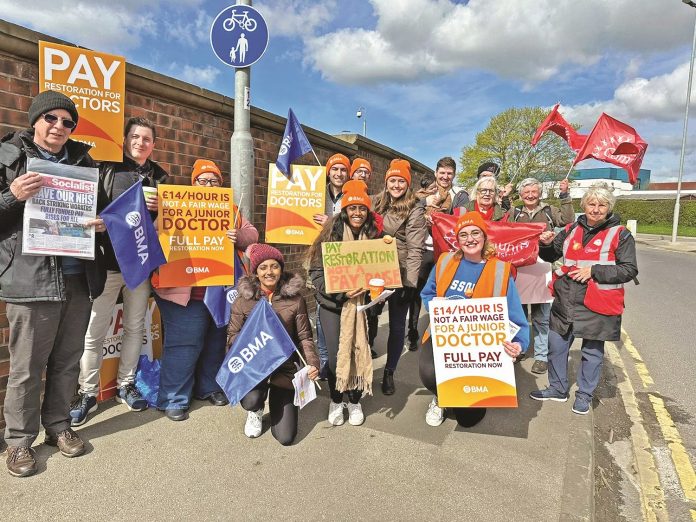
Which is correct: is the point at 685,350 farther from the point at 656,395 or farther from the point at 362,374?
the point at 362,374

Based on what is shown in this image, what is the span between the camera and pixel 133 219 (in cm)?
Result: 288

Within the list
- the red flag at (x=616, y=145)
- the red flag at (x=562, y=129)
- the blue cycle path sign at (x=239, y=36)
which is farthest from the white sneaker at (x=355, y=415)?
the red flag at (x=562, y=129)

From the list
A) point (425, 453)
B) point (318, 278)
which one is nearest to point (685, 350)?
point (425, 453)

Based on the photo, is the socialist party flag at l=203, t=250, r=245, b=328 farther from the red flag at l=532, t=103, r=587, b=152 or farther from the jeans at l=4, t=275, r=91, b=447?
the red flag at l=532, t=103, r=587, b=152

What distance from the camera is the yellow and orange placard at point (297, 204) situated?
178 inches

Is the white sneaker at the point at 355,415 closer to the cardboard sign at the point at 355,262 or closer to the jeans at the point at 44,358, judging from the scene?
the cardboard sign at the point at 355,262

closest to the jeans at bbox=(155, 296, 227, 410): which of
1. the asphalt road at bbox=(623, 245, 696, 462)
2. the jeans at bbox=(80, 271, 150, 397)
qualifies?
the jeans at bbox=(80, 271, 150, 397)

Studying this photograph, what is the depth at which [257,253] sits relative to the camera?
3150 mm

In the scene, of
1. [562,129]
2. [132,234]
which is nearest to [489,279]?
[132,234]

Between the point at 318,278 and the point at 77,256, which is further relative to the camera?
the point at 318,278

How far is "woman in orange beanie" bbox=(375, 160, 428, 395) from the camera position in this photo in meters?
3.69

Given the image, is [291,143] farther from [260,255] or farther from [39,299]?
[39,299]

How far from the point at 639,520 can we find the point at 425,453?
1279 millimetres

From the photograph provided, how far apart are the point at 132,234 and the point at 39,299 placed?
65 cm
